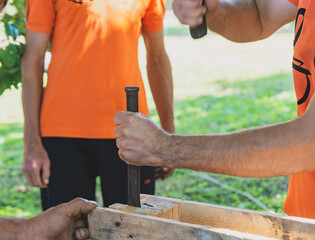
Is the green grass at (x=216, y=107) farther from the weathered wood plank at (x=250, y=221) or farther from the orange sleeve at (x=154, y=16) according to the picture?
the weathered wood plank at (x=250, y=221)

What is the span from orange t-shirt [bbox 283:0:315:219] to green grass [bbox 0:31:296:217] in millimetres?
2875

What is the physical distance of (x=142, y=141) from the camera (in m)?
1.78

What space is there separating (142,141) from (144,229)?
1.08 ft

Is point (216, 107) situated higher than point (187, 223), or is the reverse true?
point (216, 107)

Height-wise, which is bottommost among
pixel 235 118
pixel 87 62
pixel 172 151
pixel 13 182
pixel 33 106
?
pixel 13 182

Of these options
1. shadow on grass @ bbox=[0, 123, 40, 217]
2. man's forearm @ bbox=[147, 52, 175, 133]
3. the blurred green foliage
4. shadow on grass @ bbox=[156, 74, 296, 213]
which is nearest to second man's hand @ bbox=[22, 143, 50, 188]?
the blurred green foliage

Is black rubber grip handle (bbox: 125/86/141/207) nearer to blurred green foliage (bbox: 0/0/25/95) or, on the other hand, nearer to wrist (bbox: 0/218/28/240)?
wrist (bbox: 0/218/28/240)

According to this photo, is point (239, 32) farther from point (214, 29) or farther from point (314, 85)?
point (314, 85)

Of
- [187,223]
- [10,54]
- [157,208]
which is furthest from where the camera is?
[10,54]

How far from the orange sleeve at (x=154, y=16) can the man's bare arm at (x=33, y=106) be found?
0.63 metres

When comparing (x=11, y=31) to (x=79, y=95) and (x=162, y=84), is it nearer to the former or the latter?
(x=79, y=95)

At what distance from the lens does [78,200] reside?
1921mm

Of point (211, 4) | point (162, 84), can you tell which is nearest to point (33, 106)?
point (162, 84)

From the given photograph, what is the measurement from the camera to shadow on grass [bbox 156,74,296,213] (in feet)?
17.3
